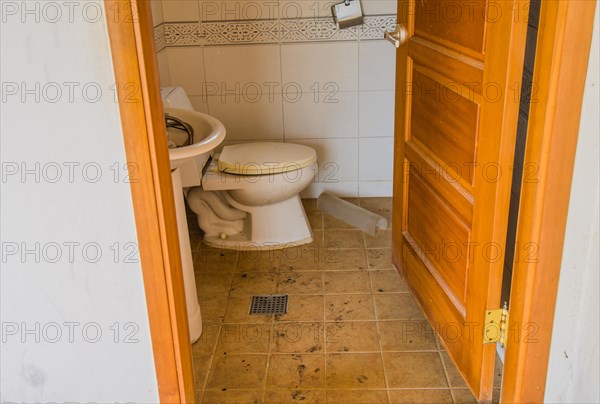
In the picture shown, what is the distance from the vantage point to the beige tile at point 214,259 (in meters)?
2.70

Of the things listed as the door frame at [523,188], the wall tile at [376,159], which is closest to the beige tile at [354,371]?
the door frame at [523,188]

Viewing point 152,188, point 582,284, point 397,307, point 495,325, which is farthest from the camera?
point 397,307

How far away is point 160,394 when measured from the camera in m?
1.58

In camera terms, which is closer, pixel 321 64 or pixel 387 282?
pixel 387 282

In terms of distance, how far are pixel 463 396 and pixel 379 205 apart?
4.98ft

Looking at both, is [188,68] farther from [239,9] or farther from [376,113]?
[376,113]

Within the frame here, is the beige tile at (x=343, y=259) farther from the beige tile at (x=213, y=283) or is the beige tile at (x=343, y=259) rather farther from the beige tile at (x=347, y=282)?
the beige tile at (x=213, y=283)

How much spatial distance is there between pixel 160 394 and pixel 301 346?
66 cm

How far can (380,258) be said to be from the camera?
2723mm

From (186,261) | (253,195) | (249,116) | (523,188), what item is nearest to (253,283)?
(253,195)

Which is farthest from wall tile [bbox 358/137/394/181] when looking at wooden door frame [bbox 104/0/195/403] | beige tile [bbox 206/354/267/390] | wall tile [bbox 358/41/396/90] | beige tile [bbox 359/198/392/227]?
wooden door frame [bbox 104/0/195/403]

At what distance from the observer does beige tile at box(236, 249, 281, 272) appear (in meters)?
2.68

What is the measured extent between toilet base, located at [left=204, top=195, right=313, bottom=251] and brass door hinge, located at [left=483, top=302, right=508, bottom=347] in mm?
1319

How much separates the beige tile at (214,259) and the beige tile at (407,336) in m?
0.79
